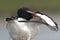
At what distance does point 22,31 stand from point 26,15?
7cm

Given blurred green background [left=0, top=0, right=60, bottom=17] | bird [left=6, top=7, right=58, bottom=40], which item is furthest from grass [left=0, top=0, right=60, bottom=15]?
bird [left=6, top=7, right=58, bottom=40]

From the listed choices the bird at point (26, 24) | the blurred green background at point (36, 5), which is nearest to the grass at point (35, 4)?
the blurred green background at point (36, 5)

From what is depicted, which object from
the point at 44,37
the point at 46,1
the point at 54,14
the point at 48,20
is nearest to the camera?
the point at 48,20

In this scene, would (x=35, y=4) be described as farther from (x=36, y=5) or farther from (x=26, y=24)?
(x=26, y=24)

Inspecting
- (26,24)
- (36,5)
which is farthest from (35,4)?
(26,24)

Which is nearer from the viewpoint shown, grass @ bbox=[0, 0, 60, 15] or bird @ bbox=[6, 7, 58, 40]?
bird @ bbox=[6, 7, 58, 40]

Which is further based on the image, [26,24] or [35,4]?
[35,4]

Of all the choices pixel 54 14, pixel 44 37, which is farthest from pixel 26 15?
pixel 54 14

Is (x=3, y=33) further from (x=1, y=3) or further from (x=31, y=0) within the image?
(x=31, y=0)

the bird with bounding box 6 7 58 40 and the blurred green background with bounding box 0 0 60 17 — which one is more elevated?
the bird with bounding box 6 7 58 40

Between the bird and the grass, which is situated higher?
the bird

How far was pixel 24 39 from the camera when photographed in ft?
4.23

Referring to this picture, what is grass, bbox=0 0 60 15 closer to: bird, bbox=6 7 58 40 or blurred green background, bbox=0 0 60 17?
blurred green background, bbox=0 0 60 17

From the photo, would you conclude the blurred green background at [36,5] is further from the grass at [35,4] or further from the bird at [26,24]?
the bird at [26,24]
